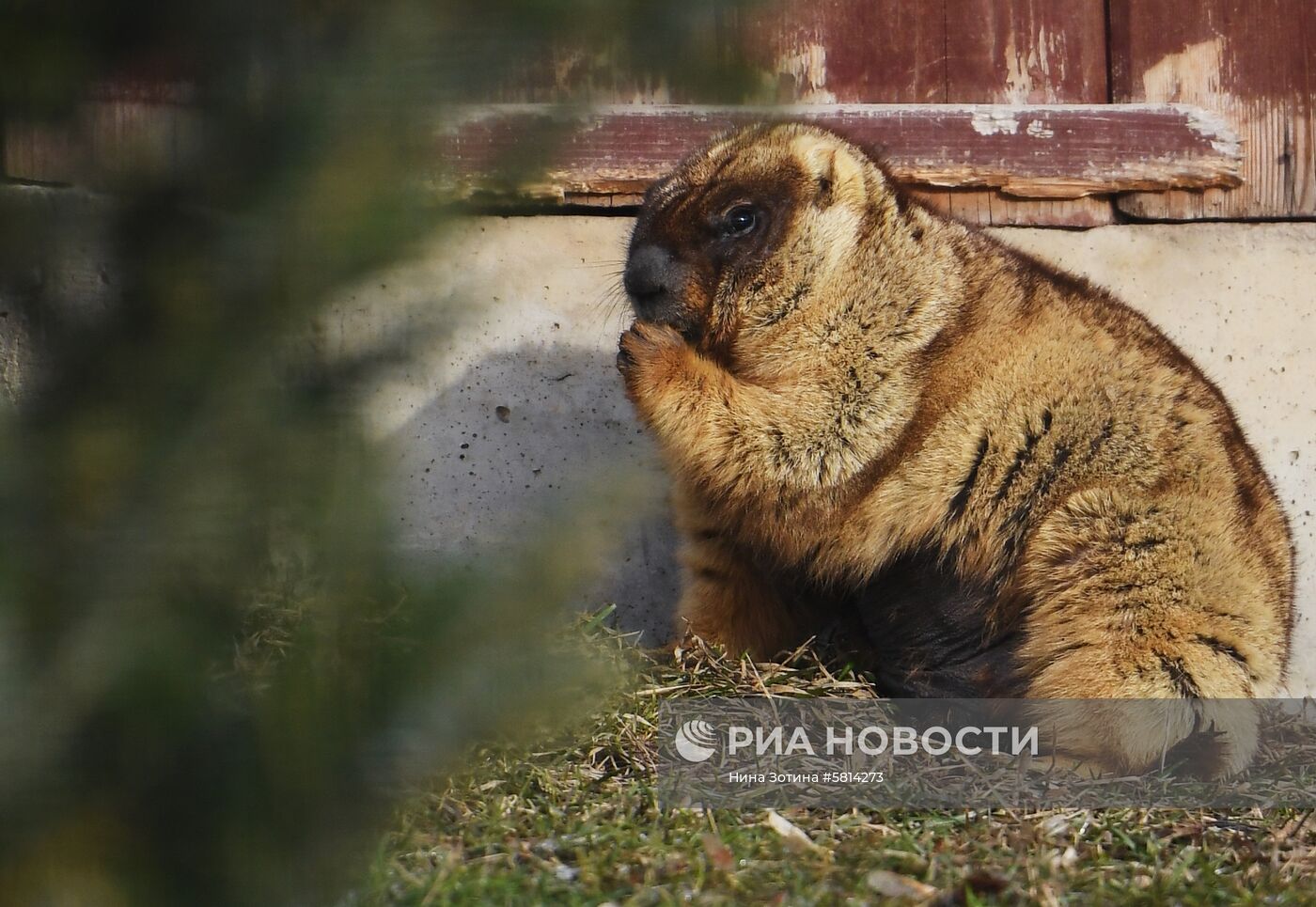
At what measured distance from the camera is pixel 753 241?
5.15m

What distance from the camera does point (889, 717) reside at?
497 cm

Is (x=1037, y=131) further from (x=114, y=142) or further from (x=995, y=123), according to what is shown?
(x=114, y=142)

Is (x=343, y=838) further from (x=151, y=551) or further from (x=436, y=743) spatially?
(x=151, y=551)

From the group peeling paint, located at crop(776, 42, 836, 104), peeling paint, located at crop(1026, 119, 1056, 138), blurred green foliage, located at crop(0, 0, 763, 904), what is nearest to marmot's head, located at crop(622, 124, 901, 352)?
peeling paint, located at crop(776, 42, 836, 104)

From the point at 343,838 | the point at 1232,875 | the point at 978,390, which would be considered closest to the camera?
the point at 343,838

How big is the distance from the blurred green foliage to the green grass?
6.63 feet

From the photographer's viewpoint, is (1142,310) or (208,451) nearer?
(208,451)

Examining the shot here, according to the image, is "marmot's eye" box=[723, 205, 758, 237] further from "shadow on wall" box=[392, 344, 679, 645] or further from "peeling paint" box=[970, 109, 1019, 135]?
"peeling paint" box=[970, 109, 1019, 135]

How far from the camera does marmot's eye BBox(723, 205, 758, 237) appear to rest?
514 cm

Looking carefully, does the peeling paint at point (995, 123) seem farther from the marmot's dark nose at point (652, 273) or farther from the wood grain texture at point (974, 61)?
the marmot's dark nose at point (652, 273)

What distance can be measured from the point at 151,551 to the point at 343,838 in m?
0.26

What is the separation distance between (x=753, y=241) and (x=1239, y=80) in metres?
2.69

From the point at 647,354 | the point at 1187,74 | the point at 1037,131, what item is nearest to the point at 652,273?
the point at 647,354

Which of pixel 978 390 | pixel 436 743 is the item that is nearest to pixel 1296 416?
pixel 978 390
